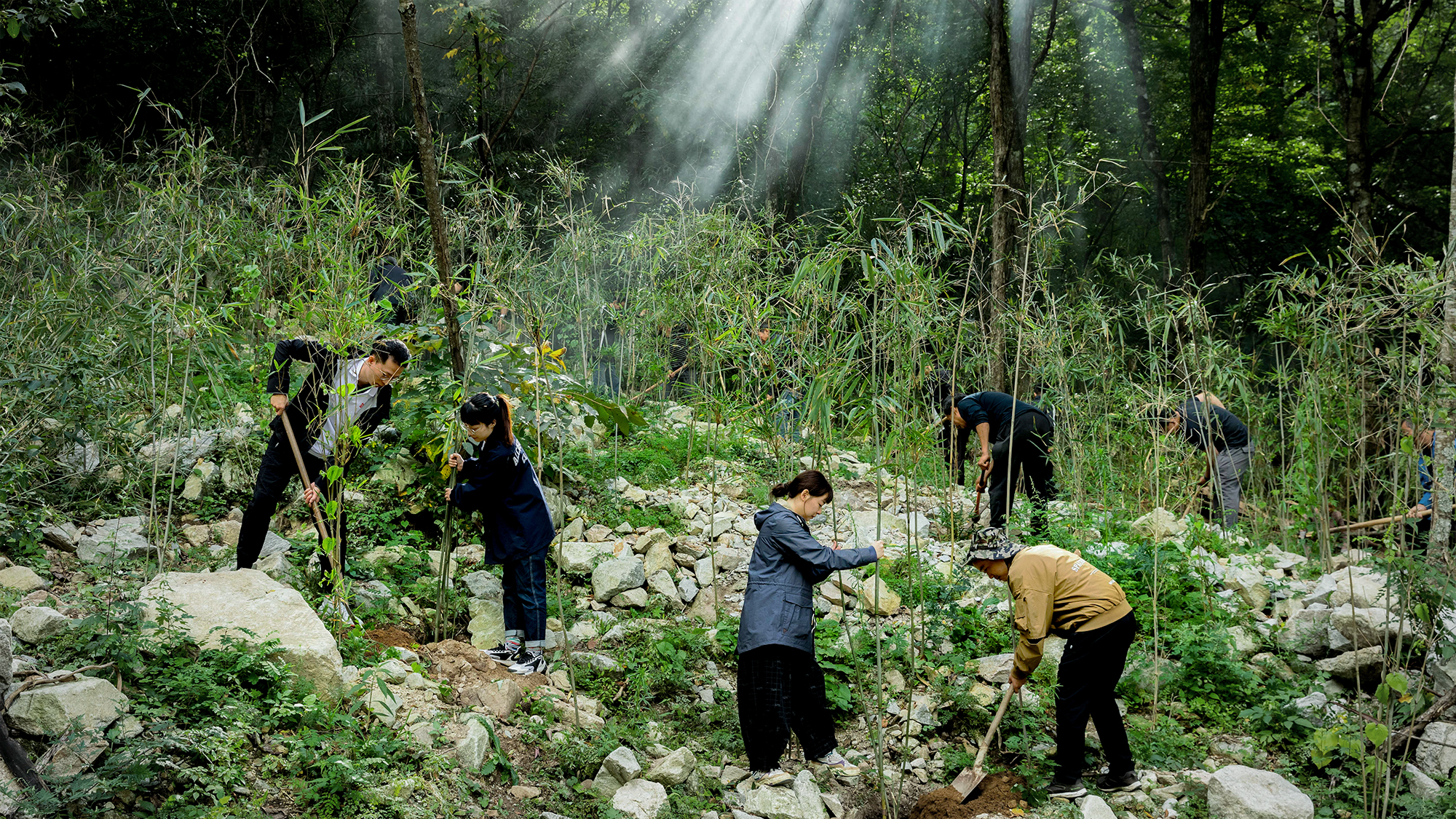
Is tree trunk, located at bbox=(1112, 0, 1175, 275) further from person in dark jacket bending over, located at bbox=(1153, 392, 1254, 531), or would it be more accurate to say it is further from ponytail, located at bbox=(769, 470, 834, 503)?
ponytail, located at bbox=(769, 470, 834, 503)

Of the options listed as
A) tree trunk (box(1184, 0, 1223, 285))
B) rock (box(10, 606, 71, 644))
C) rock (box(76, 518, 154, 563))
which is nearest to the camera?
rock (box(10, 606, 71, 644))

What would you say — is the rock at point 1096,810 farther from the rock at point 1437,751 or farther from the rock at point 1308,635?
the rock at point 1308,635

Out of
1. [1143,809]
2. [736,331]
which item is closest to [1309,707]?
[1143,809]

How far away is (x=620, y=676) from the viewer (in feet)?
13.7

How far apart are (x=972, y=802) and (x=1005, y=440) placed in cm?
312

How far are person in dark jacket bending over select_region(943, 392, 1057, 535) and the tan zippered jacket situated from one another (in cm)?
226

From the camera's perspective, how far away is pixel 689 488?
6.69m

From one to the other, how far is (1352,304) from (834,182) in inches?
517

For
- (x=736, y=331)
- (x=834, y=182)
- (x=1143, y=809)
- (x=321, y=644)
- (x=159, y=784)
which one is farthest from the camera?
(x=834, y=182)

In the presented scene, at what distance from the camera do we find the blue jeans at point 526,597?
407 cm

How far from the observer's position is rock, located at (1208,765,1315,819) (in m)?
3.28

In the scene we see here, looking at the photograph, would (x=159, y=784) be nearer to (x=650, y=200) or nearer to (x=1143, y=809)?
(x=1143, y=809)

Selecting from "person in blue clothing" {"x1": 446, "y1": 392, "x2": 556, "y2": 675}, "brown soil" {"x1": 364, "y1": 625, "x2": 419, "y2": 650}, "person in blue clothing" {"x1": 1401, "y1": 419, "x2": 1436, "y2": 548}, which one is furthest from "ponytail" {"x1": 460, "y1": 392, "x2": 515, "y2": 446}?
"person in blue clothing" {"x1": 1401, "y1": 419, "x2": 1436, "y2": 548}

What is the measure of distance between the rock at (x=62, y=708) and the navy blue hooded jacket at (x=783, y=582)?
7.19ft
